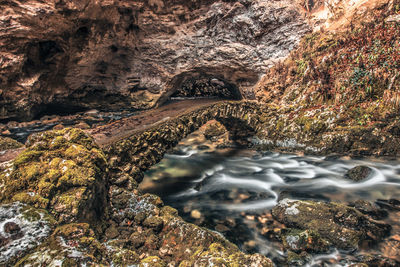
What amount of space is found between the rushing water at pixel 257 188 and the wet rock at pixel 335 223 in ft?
0.74

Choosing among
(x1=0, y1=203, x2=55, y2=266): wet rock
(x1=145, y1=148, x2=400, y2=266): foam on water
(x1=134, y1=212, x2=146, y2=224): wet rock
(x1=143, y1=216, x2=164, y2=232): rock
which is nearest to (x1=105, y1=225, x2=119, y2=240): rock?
(x1=134, y1=212, x2=146, y2=224): wet rock

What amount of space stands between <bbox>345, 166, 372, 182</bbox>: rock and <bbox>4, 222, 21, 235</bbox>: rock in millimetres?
8712

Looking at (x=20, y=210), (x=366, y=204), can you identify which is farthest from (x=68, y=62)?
(x=366, y=204)

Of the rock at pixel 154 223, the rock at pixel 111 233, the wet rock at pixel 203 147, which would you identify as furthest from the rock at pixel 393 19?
the rock at pixel 111 233

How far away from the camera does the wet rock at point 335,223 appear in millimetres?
4438

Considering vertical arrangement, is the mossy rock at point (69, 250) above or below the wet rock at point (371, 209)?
above

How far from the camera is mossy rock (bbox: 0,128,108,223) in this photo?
3656mm

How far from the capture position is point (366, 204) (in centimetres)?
553

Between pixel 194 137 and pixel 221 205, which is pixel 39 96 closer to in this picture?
pixel 194 137

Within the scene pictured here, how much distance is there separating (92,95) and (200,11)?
9.54m

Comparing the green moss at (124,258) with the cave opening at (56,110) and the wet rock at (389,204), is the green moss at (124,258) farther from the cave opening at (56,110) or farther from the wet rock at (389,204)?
the cave opening at (56,110)

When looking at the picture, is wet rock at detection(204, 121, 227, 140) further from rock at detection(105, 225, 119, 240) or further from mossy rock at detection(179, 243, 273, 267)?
mossy rock at detection(179, 243, 273, 267)

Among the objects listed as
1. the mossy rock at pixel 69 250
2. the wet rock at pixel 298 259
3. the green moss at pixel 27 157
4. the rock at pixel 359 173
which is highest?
the green moss at pixel 27 157

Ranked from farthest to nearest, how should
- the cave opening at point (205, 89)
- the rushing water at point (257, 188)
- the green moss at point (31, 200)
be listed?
1. the cave opening at point (205, 89)
2. the rushing water at point (257, 188)
3. the green moss at point (31, 200)
